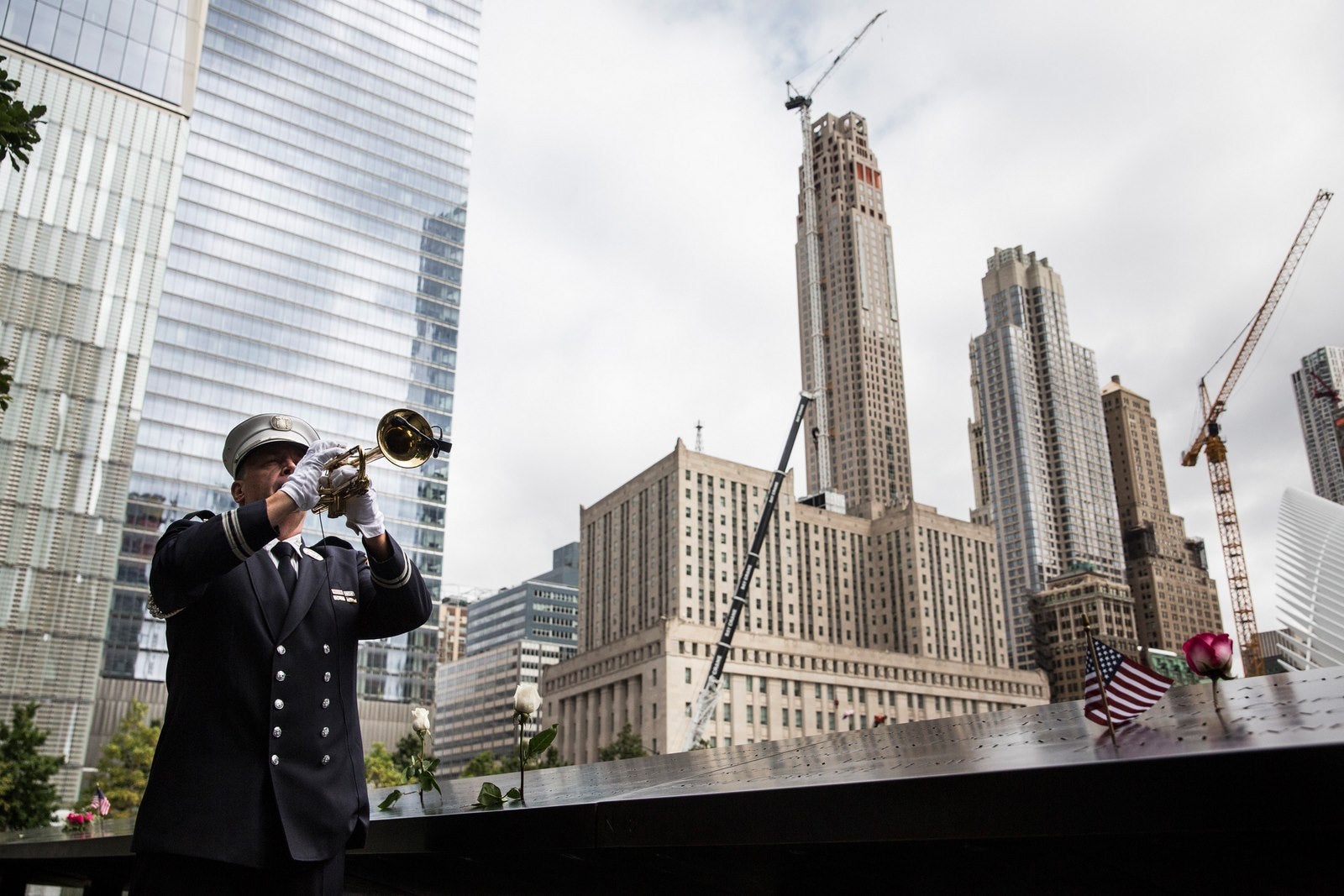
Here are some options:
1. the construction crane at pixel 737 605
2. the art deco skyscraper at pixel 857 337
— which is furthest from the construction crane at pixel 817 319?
the construction crane at pixel 737 605

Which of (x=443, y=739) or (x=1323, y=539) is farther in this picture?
(x=443, y=739)

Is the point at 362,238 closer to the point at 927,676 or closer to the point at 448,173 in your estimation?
the point at 448,173

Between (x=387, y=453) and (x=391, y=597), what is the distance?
620 mm

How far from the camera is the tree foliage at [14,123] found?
6.98 meters

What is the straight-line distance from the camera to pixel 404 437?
3854 mm

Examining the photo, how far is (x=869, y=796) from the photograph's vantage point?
2.51m

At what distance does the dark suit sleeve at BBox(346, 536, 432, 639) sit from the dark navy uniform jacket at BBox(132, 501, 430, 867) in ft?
0.06

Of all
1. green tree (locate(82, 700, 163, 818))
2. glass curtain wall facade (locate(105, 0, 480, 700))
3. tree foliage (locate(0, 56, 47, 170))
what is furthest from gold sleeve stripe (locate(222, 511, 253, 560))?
glass curtain wall facade (locate(105, 0, 480, 700))

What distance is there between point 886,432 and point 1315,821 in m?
173

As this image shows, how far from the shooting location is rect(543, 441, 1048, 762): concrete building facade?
3991 inches

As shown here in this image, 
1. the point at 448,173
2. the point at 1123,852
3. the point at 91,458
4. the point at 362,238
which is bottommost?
the point at 1123,852

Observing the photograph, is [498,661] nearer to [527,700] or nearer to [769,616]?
[769,616]

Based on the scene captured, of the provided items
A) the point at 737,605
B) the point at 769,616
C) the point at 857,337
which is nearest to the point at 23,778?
the point at 737,605

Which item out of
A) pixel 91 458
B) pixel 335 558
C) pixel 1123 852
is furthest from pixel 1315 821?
pixel 91 458
